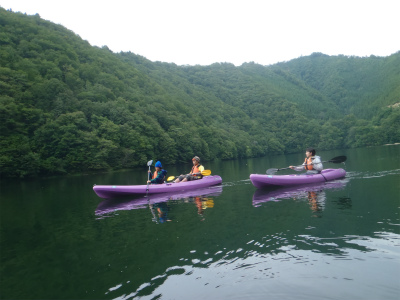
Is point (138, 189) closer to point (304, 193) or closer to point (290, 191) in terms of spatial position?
point (290, 191)

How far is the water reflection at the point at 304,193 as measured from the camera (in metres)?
9.96

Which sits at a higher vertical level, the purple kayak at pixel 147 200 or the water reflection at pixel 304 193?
the purple kayak at pixel 147 200

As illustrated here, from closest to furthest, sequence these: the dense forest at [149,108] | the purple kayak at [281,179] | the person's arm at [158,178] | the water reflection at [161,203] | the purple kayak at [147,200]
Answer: the water reflection at [161,203] < the purple kayak at [147,200] < the purple kayak at [281,179] < the person's arm at [158,178] < the dense forest at [149,108]

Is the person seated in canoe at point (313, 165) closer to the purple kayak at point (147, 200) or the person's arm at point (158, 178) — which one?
the purple kayak at point (147, 200)

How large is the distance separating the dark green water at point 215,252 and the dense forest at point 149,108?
91.9 feet

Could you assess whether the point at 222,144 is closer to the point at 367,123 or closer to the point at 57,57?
the point at 57,57

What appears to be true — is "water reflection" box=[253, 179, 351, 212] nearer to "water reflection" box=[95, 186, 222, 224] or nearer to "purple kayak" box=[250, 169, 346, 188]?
"purple kayak" box=[250, 169, 346, 188]

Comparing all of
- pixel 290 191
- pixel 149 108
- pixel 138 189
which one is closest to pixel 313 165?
pixel 290 191

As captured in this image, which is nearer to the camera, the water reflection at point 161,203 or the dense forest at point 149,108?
the water reflection at point 161,203

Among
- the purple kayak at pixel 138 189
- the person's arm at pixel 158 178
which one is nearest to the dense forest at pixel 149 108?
the purple kayak at pixel 138 189

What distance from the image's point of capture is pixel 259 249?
5.84m

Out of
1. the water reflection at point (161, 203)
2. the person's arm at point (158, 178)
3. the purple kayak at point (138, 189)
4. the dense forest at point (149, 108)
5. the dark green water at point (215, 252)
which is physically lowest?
the dark green water at point (215, 252)

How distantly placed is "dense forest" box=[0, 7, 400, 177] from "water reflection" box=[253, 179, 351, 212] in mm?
28167

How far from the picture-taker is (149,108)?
57344 millimetres
